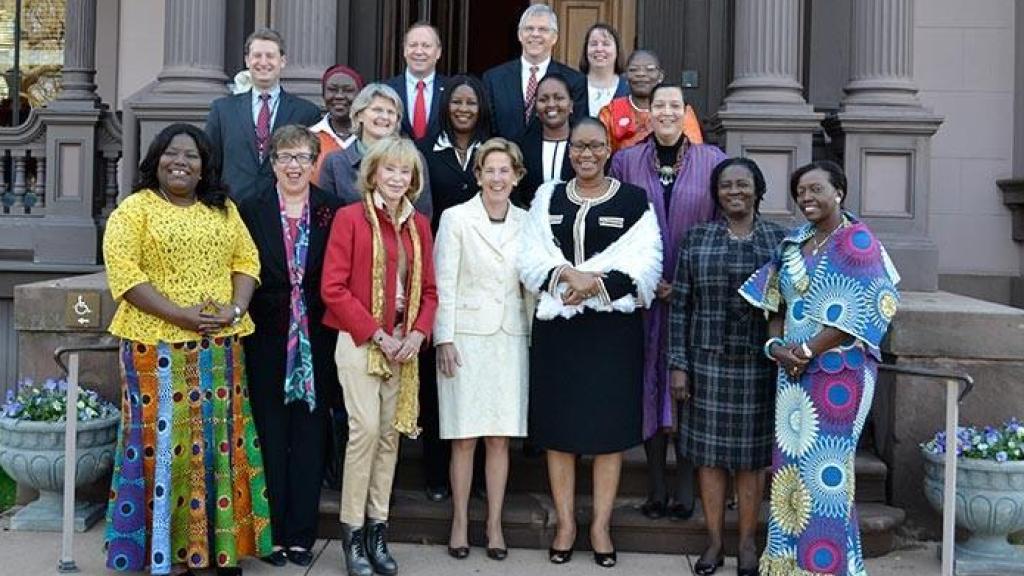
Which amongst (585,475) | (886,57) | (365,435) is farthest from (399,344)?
(886,57)

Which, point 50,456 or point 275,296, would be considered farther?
point 50,456

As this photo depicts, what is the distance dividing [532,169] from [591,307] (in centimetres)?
95

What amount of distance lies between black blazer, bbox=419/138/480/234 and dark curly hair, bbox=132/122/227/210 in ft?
3.91

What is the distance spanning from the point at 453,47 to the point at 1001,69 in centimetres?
501

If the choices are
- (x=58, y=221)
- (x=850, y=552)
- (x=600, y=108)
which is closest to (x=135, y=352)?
(x=600, y=108)

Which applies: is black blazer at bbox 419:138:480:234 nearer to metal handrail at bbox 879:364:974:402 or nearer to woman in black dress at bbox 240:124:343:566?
woman in black dress at bbox 240:124:343:566

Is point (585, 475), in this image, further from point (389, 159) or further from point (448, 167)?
point (389, 159)

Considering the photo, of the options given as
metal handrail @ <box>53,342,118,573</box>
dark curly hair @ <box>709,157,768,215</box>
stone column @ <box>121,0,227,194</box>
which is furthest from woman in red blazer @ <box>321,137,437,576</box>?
stone column @ <box>121,0,227,194</box>

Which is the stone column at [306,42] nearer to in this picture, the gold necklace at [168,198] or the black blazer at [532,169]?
the black blazer at [532,169]

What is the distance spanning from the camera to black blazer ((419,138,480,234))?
5871 mm

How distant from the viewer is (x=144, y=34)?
35.2ft

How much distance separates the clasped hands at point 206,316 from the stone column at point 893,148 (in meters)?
4.37

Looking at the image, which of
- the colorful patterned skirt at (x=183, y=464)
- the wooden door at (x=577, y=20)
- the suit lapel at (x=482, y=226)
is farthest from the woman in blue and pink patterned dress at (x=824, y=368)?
the wooden door at (x=577, y=20)

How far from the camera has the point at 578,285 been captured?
527 cm
